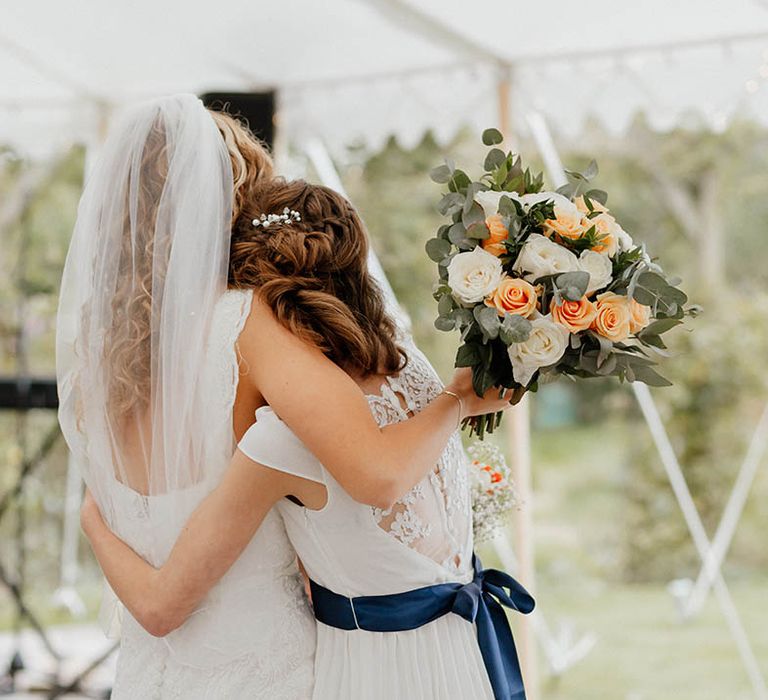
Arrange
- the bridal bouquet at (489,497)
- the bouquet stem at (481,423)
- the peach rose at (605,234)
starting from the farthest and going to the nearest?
the bridal bouquet at (489,497) → the bouquet stem at (481,423) → the peach rose at (605,234)

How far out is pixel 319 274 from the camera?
2020mm

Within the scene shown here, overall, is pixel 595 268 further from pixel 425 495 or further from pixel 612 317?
pixel 425 495

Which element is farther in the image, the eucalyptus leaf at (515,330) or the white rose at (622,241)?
the white rose at (622,241)

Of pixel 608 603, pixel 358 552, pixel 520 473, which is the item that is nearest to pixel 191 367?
pixel 358 552

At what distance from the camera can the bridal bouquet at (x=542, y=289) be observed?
183 cm

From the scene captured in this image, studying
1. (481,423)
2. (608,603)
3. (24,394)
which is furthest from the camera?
(608,603)

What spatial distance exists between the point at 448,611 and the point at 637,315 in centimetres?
66

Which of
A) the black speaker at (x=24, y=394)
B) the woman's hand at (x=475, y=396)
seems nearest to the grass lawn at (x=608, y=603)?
the black speaker at (x=24, y=394)

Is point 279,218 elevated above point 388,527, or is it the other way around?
point 279,218

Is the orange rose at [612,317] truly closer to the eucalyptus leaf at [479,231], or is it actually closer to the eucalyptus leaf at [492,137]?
the eucalyptus leaf at [479,231]

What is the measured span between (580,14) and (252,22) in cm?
122

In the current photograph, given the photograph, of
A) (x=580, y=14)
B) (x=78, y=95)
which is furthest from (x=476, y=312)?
(x=78, y=95)

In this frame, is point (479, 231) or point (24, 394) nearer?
point (479, 231)

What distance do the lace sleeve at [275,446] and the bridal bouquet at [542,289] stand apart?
32 centimetres
